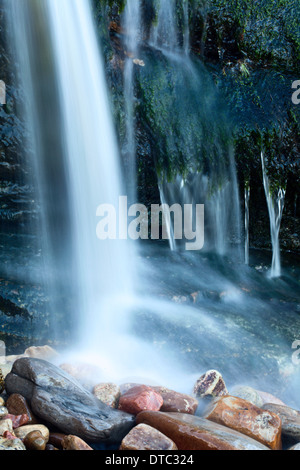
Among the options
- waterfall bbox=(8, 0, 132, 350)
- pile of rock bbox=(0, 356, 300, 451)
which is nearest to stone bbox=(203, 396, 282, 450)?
pile of rock bbox=(0, 356, 300, 451)

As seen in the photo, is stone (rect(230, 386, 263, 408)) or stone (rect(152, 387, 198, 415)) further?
stone (rect(230, 386, 263, 408))

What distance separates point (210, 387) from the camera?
10.8 ft

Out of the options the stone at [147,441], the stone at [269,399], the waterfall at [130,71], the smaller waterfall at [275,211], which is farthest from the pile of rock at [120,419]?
the waterfall at [130,71]

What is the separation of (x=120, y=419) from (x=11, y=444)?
79 centimetres

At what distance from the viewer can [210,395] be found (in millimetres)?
3264

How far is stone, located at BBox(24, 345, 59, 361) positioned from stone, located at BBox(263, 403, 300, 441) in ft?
7.00

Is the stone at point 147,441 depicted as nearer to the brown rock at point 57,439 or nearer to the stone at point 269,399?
the brown rock at point 57,439

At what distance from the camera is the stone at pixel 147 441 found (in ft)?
7.34

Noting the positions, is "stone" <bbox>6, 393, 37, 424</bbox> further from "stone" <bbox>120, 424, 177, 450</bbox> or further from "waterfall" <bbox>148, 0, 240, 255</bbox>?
"waterfall" <bbox>148, 0, 240, 255</bbox>

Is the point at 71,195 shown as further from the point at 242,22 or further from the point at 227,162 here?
the point at 242,22

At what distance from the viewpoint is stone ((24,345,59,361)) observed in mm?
3762

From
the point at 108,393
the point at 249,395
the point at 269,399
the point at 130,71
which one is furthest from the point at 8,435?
the point at 130,71

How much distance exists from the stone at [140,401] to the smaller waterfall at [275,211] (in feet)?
14.6

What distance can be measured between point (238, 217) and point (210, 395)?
453 cm
